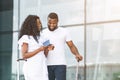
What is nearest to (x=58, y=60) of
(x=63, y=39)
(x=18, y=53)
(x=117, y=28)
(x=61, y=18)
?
(x=63, y=39)

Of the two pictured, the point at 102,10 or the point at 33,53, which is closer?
the point at 33,53

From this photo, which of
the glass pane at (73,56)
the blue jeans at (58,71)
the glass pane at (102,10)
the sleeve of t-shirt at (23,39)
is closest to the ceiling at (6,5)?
the glass pane at (73,56)

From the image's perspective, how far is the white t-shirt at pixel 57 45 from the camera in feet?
19.6

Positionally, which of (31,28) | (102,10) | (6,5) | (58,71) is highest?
(6,5)

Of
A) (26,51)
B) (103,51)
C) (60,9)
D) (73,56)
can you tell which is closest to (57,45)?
(26,51)

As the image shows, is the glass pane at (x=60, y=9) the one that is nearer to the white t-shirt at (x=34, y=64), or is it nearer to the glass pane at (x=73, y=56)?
the glass pane at (x=73, y=56)

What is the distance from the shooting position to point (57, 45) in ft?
20.0

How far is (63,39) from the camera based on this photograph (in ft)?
20.1

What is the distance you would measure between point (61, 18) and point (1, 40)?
219 centimetres

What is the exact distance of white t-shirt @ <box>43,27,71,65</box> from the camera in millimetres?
5980

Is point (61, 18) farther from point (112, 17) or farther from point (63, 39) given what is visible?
point (63, 39)

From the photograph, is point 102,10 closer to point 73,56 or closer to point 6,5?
point 73,56

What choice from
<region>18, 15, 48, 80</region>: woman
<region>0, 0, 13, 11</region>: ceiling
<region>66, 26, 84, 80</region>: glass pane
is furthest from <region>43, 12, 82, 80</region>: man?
<region>0, 0, 13, 11</region>: ceiling

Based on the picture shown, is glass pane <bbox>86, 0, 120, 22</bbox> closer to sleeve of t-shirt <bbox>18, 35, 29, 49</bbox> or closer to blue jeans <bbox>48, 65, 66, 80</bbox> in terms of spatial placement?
blue jeans <bbox>48, 65, 66, 80</bbox>
